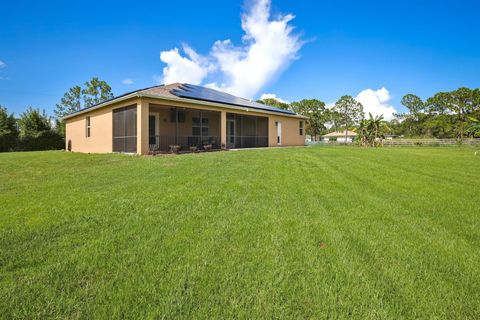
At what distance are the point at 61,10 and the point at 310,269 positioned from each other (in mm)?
18650

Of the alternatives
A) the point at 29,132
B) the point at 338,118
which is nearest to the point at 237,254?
the point at 29,132

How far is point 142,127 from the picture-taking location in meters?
11.3

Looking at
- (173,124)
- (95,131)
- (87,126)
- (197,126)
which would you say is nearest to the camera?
(95,131)

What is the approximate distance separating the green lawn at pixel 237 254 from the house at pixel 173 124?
7.95m

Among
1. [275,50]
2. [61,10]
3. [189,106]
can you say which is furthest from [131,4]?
[275,50]

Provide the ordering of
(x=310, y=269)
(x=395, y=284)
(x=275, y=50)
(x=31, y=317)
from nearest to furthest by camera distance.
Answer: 1. (x=31, y=317)
2. (x=395, y=284)
3. (x=310, y=269)
4. (x=275, y=50)

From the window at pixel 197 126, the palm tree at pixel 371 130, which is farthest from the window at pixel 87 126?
the palm tree at pixel 371 130

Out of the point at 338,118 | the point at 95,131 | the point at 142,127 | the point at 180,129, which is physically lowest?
the point at 142,127

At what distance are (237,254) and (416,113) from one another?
70897 millimetres

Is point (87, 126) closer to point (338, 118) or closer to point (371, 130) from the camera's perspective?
point (371, 130)

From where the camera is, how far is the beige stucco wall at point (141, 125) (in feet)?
37.3

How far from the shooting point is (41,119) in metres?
23.2

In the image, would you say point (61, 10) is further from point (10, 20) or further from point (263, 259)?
point (263, 259)

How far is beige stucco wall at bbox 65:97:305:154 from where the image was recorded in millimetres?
11367
